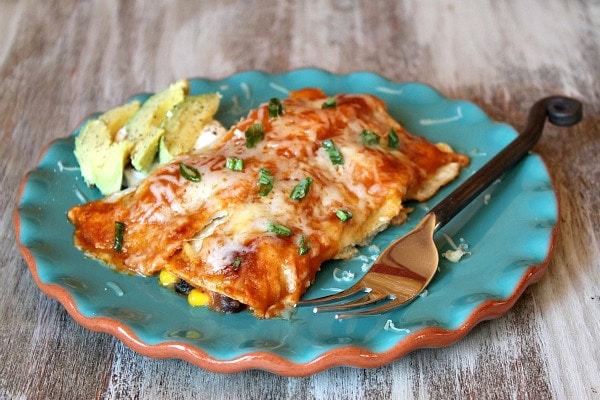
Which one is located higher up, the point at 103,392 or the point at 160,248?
the point at 160,248

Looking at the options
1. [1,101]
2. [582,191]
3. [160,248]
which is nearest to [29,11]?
[1,101]

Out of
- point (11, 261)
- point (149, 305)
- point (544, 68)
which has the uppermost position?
point (149, 305)

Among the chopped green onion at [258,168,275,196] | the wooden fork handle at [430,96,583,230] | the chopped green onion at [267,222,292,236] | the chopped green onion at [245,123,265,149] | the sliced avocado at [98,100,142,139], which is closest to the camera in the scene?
the chopped green onion at [267,222,292,236]

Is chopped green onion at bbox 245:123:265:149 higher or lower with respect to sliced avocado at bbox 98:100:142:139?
higher

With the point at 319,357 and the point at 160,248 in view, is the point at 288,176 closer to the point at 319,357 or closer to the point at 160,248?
the point at 160,248

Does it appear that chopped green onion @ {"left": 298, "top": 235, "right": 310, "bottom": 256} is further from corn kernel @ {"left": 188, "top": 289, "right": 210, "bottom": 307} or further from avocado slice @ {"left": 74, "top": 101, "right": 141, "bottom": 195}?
avocado slice @ {"left": 74, "top": 101, "right": 141, "bottom": 195}

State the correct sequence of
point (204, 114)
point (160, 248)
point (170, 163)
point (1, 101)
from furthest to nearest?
point (1, 101) < point (204, 114) < point (170, 163) < point (160, 248)

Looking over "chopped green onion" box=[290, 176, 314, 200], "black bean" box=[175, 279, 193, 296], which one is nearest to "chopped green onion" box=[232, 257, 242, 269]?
"black bean" box=[175, 279, 193, 296]

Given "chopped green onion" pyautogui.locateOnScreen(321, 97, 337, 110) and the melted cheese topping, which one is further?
"chopped green onion" pyautogui.locateOnScreen(321, 97, 337, 110)
